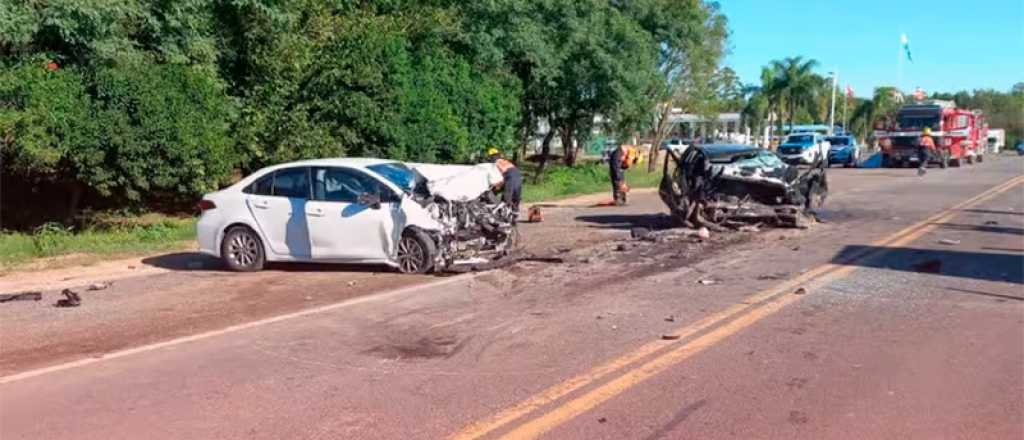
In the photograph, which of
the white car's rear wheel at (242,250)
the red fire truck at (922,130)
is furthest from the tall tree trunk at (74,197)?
the red fire truck at (922,130)

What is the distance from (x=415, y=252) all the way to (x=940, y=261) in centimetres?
686

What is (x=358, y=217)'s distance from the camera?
1126 centimetres

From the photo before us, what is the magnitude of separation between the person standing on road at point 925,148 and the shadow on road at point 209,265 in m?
31.2

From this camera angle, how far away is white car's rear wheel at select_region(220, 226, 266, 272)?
38.8 feet

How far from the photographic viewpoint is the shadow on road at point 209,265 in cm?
1191

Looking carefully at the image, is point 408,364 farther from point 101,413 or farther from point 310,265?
point 310,265

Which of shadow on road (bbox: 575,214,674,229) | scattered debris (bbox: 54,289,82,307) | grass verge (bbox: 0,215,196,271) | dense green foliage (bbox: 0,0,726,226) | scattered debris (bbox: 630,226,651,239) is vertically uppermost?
dense green foliage (bbox: 0,0,726,226)

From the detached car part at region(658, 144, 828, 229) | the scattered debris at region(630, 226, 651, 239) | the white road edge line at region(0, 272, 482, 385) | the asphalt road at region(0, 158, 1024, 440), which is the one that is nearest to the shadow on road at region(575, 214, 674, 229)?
the detached car part at region(658, 144, 828, 229)

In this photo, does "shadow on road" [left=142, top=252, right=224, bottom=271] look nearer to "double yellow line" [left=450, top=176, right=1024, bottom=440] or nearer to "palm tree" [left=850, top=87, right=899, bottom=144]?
"double yellow line" [left=450, top=176, right=1024, bottom=440]

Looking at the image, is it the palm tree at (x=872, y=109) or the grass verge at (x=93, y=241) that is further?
the palm tree at (x=872, y=109)

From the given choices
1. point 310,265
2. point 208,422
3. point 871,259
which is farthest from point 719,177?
point 208,422

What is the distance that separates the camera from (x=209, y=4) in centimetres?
1834

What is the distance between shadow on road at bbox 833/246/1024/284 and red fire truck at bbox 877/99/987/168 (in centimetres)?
3256

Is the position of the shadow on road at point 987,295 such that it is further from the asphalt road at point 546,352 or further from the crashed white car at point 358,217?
the crashed white car at point 358,217
